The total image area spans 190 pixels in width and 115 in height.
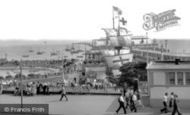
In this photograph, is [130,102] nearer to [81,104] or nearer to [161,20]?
[81,104]

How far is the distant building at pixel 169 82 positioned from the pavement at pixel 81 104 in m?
0.95

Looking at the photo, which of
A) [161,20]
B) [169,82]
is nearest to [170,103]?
[169,82]

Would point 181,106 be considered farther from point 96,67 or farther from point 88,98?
point 96,67

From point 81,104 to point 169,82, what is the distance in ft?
22.1

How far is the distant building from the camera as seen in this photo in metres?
26.6

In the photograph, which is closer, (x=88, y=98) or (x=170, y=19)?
(x=88, y=98)

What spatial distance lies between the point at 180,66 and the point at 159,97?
2.54 meters

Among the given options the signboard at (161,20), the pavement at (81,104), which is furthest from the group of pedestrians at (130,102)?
the signboard at (161,20)

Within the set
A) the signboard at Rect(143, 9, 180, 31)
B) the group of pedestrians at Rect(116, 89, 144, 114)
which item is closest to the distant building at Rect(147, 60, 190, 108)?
the group of pedestrians at Rect(116, 89, 144, 114)

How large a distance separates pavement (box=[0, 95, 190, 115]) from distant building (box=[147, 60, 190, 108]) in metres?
0.95

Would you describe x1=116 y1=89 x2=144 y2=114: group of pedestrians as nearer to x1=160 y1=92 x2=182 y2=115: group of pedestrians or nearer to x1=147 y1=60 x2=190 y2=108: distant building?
x1=147 y1=60 x2=190 y2=108: distant building

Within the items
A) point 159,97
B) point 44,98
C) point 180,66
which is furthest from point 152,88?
point 44,98

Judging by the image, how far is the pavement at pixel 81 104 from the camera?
2564 centimetres

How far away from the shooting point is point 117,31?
187875 mm
